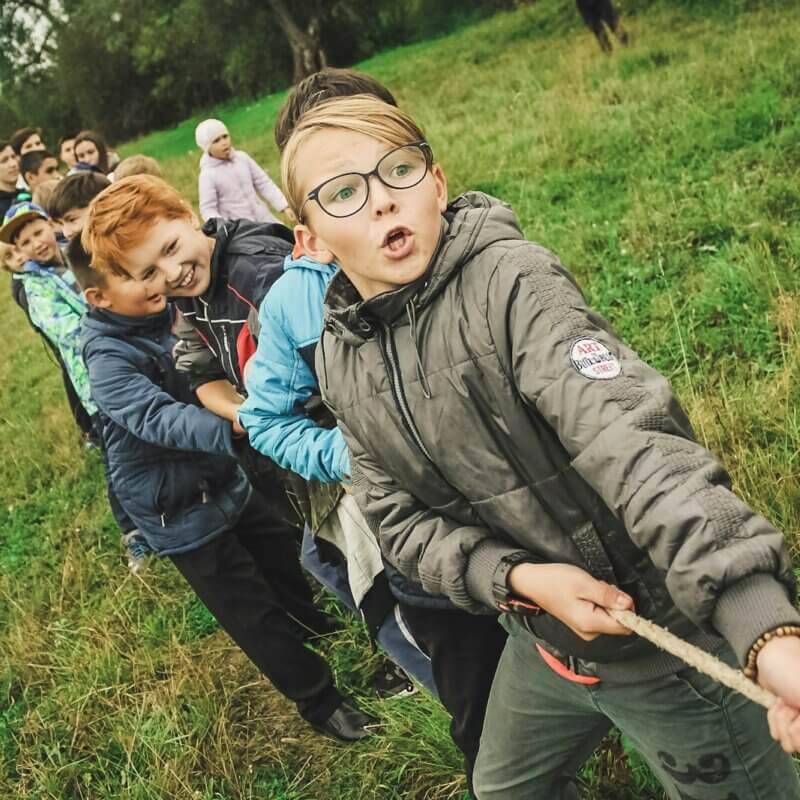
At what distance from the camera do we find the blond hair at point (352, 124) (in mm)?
1514

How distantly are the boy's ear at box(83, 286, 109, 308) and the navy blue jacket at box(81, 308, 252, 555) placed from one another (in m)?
0.06

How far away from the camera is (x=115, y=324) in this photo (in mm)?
2910

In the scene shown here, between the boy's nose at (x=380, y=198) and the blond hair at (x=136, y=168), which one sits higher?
the blond hair at (x=136, y=168)

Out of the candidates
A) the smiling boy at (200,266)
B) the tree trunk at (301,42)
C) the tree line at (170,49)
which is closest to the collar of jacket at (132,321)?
the smiling boy at (200,266)

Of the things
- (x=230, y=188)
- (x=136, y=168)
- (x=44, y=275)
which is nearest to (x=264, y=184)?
(x=230, y=188)

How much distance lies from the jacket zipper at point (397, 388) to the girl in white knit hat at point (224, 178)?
5.28 metres

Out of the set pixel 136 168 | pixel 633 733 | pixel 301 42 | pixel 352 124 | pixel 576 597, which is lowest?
pixel 633 733

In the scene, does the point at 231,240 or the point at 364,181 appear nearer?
the point at 364,181

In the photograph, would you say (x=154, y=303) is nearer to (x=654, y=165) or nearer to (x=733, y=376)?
(x=733, y=376)

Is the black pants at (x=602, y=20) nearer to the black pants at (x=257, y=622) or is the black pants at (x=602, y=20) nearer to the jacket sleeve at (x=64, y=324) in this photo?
the jacket sleeve at (x=64, y=324)

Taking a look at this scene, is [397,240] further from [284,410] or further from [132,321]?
[132,321]

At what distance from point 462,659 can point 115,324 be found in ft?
5.63

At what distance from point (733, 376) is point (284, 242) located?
6.77ft

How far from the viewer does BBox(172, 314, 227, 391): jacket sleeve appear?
2.69m
